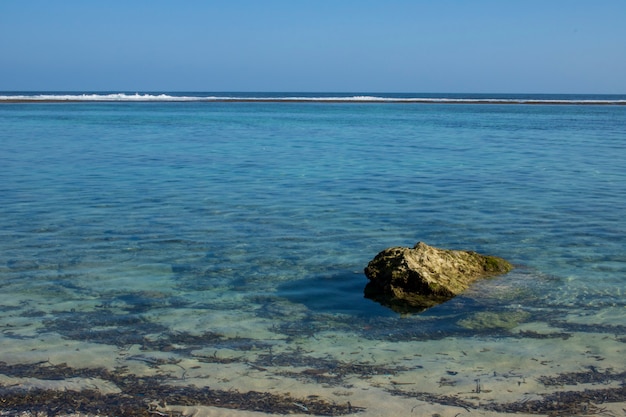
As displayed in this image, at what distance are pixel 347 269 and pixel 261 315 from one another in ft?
6.76

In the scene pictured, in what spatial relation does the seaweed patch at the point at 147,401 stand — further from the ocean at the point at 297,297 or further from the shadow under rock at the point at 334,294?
the shadow under rock at the point at 334,294

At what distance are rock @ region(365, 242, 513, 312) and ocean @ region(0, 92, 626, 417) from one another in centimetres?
22

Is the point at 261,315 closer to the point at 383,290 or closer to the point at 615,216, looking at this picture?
the point at 383,290

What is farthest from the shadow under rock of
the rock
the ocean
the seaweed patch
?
the seaweed patch

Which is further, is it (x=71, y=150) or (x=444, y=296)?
(x=71, y=150)

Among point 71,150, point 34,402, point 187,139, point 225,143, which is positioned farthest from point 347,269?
point 187,139

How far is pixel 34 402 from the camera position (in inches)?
203

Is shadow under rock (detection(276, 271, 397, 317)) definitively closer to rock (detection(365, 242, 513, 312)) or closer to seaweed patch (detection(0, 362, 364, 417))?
rock (detection(365, 242, 513, 312))

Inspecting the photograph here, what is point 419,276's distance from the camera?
782cm

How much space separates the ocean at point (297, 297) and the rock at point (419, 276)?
0.22 metres

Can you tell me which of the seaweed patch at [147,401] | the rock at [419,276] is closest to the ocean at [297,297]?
the seaweed patch at [147,401]

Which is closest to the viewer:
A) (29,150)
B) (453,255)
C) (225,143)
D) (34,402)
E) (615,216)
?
(34,402)

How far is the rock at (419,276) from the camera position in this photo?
25.6ft

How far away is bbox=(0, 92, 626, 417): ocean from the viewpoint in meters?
5.45
